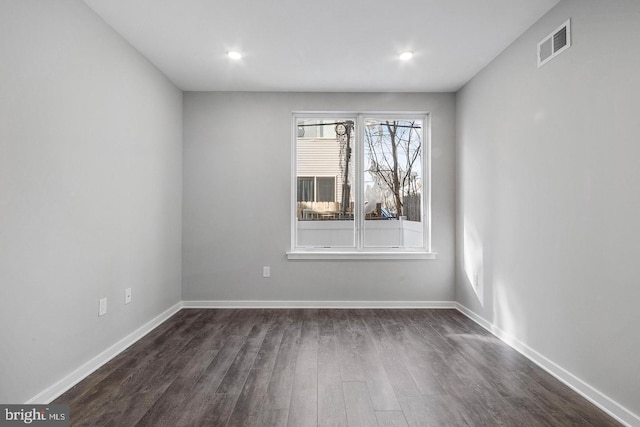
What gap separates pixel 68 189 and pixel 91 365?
125 cm

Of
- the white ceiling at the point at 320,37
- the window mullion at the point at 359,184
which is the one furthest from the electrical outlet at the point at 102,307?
the window mullion at the point at 359,184

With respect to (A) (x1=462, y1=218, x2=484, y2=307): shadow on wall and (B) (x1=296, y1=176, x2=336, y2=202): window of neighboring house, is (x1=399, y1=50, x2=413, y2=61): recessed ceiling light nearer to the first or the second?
(B) (x1=296, y1=176, x2=336, y2=202): window of neighboring house

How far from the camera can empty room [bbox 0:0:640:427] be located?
1981 mm

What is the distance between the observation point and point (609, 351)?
6.66 ft

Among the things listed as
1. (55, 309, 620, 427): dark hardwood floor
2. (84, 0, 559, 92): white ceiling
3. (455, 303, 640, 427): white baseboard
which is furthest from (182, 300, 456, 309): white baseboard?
(84, 0, 559, 92): white ceiling

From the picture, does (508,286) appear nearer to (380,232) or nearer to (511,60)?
(380,232)

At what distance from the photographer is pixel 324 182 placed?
441 centimetres

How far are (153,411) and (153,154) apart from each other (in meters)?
2.37

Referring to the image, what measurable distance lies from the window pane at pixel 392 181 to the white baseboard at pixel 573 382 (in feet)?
4.75

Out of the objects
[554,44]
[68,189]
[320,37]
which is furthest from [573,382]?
[68,189]

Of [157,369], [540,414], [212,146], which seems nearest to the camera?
[540,414]

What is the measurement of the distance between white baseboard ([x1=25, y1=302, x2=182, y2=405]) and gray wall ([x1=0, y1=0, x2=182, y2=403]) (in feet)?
0.15

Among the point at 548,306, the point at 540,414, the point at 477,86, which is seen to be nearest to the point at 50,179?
the point at 540,414

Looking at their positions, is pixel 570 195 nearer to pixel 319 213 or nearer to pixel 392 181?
pixel 392 181
